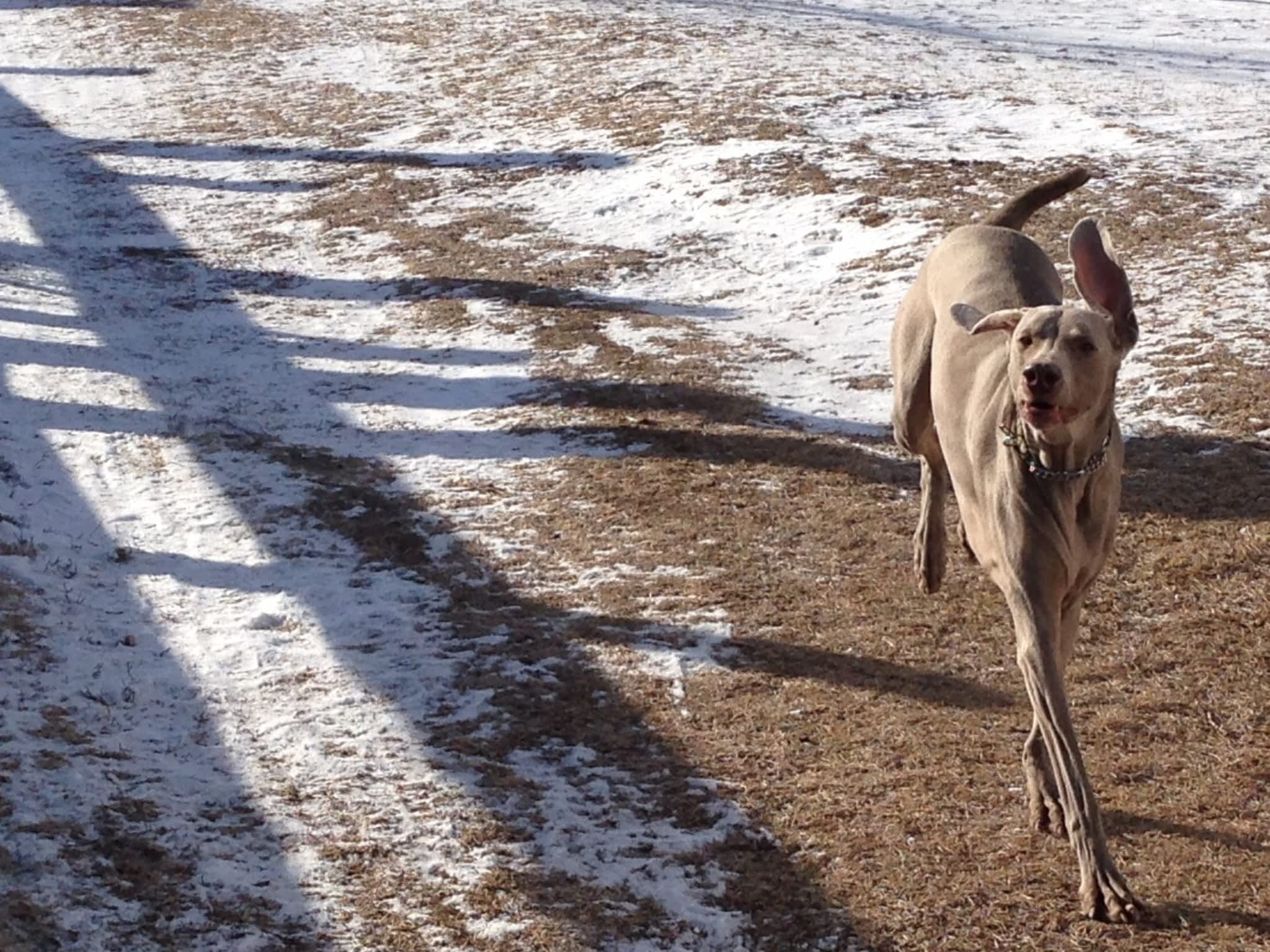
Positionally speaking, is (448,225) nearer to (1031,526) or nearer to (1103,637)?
(1103,637)

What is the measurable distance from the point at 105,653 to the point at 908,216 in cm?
670

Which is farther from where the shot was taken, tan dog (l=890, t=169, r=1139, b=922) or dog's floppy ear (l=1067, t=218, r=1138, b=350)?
dog's floppy ear (l=1067, t=218, r=1138, b=350)

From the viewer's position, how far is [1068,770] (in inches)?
164

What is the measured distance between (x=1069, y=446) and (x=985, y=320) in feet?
1.47

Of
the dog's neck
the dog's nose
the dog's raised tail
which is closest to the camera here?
the dog's nose

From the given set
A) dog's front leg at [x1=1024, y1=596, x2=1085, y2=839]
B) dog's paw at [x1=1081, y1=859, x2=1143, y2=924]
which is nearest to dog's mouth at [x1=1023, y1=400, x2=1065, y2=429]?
dog's front leg at [x1=1024, y1=596, x2=1085, y2=839]

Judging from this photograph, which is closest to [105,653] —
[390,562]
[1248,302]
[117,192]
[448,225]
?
[390,562]

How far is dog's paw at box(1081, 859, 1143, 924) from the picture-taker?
13.5 ft

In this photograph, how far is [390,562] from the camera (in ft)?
23.0

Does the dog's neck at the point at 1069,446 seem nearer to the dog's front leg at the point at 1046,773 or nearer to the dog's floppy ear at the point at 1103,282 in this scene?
the dog's floppy ear at the point at 1103,282

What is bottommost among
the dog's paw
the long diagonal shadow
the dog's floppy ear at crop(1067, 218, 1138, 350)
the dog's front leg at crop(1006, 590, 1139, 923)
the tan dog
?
the long diagonal shadow

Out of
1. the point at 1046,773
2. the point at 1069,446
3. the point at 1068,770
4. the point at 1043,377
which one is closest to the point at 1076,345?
the point at 1043,377

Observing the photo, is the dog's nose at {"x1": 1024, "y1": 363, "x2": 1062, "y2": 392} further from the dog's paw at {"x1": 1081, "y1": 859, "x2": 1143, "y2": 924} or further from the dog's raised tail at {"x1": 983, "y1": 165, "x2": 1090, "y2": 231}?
the dog's raised tail at {"x1": 983, "y1": 165, "x2": 1090, "y2": 231}

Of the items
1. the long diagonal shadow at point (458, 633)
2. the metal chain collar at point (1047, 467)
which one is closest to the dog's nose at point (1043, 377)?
the metal chain collar at point (1047, 467)
